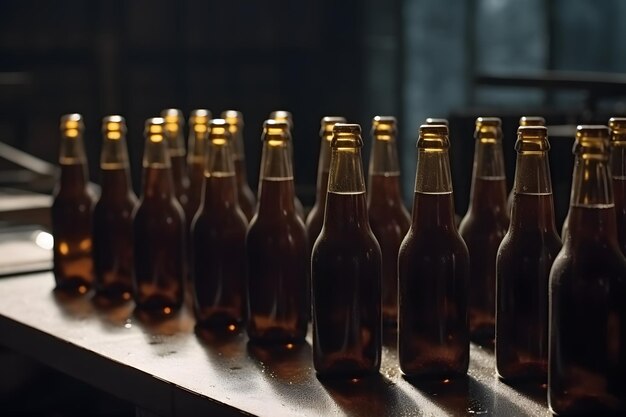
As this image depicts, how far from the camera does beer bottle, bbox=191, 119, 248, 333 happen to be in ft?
4.85

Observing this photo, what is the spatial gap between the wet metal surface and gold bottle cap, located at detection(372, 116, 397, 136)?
31 centimetres

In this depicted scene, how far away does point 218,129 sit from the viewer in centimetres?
144

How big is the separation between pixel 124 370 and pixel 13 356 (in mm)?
758

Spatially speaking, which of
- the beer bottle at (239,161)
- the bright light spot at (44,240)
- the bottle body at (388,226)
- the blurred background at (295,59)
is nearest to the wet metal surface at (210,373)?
the bottle body at (388,226)

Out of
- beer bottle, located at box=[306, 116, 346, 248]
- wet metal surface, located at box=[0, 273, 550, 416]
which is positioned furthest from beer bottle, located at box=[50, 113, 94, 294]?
beer bottle, located at box=[306, 116, 346, 248]

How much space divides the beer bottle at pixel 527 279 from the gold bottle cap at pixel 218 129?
1.54ft

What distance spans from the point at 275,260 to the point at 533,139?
1.38ft

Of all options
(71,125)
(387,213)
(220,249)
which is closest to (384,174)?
(387,213)

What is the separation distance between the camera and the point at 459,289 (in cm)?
117

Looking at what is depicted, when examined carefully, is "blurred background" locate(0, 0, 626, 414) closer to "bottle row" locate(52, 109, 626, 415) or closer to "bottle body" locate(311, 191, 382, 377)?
"bottle row" locate(52, 109, 626, 415)

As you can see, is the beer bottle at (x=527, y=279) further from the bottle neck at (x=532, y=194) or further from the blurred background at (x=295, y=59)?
the blurred background at (x=295, y=59)

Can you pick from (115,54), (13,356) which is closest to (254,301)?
(13,356)

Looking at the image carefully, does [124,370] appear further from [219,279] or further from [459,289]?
[459,289]

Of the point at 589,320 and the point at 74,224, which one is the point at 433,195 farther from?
the point at 74,224
